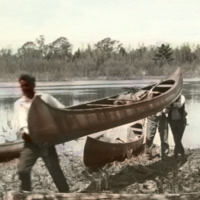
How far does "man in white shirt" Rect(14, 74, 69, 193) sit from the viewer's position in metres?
2.66

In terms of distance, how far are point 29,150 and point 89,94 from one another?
810 millimetres

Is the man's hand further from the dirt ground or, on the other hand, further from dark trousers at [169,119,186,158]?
dark trousers at [169,119,186,158]

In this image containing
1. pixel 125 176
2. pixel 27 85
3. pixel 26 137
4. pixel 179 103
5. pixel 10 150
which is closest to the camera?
pixel 26 137

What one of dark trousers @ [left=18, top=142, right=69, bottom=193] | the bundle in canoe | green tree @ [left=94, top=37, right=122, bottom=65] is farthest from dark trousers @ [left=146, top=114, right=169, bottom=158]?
dark trousers @ [left=18, top=142, right=69, bottom=193]

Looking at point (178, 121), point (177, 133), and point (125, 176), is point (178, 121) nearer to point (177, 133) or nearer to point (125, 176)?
point (177, 133)

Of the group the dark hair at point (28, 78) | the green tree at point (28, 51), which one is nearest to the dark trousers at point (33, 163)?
the dark hair at point (28, 78)

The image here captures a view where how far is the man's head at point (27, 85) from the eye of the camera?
2725 millimetres

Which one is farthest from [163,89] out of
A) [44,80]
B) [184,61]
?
[44,80]

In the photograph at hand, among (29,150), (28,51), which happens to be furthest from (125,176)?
(28,51)

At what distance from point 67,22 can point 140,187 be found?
166 centimetres

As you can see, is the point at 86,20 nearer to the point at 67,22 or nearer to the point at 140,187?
the point at 67,22

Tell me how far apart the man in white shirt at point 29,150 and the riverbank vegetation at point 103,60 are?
0.89 feet

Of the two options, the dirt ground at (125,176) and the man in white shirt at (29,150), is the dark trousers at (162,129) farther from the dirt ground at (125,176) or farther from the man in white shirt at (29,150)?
the man in white shirt at (29,150)

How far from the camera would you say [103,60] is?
3.15 metres
